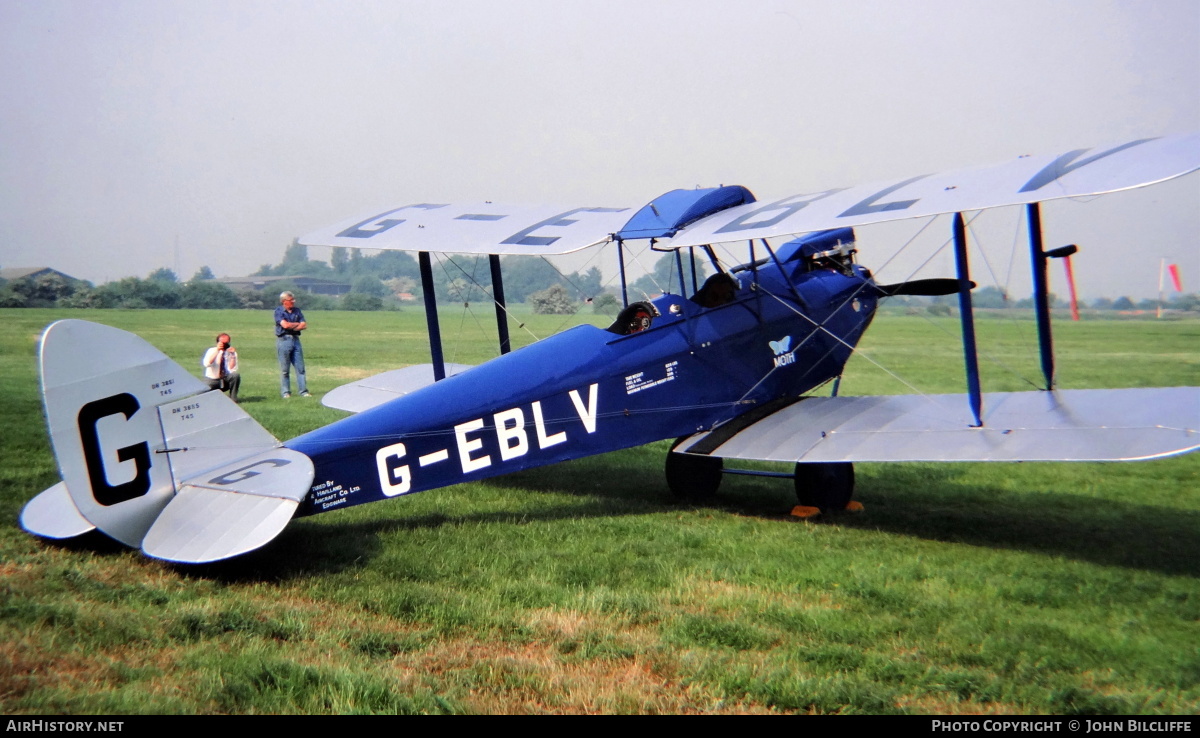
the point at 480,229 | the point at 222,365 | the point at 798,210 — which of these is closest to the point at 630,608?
the point at 798,210

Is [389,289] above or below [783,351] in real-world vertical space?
above

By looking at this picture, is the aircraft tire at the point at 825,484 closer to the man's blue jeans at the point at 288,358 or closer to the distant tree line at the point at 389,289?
the distant tree line at the point at 389,289

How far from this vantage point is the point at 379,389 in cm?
892

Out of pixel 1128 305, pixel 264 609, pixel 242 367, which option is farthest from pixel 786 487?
pixel 1128 305

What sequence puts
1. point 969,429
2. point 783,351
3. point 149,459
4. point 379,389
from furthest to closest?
point 379,389 → point 783,351 → point 969,429 → point 149,459

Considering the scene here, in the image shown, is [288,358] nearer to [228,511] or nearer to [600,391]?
[600,391]

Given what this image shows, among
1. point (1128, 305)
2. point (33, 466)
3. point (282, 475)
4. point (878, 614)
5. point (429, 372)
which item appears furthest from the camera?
point (1128, 305)

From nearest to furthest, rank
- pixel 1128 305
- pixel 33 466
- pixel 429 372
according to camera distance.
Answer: pixel 33 466
pixel 429 372
pixel 1128 305

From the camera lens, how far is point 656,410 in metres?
6.66

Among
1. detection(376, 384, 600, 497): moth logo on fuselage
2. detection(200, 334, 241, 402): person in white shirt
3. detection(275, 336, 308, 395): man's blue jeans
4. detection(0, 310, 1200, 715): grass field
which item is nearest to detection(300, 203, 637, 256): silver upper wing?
detection(376, 384, 600, 497): moth logo on fuselage

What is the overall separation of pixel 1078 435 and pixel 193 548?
5173 millimetres

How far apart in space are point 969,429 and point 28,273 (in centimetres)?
1491

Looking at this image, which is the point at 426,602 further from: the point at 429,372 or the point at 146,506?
the point at 429,372

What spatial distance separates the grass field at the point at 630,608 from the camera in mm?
3438
